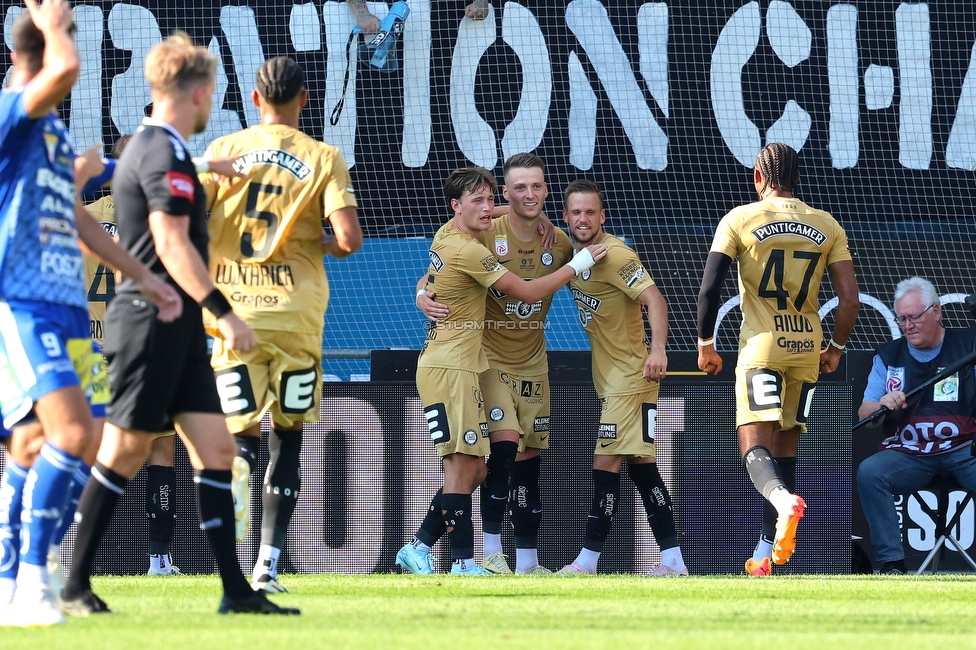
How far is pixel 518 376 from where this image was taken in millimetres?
7059

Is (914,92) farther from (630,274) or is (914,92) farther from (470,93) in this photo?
(630,274)

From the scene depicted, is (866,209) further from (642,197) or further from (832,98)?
(642,197)

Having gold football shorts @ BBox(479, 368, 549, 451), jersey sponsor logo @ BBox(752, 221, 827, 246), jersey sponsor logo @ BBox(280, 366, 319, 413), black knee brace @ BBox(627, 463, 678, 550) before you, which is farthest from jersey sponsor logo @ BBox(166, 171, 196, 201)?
black knee brace @ BBox(627, 463, 678, 550)

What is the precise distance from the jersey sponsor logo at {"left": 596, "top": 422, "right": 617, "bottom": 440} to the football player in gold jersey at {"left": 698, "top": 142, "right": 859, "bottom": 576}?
0.55 metres

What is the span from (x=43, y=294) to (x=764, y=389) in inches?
148

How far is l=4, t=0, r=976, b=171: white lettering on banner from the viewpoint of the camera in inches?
433

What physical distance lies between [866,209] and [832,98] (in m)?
0.95

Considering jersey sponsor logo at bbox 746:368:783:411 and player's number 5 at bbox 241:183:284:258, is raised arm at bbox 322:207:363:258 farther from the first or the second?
jersey sponsor logo at bbox 746:368:783:411

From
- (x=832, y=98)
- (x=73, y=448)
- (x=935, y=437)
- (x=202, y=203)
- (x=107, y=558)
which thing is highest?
(x=832, y=98)

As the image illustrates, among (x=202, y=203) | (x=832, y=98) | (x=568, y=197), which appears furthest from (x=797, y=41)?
(x=202, y=203)

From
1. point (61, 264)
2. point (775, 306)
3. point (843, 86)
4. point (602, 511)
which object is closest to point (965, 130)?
point (843, 86)

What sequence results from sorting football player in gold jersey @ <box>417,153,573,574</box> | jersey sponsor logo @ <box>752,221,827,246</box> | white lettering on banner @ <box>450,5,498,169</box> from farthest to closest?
white lettering on banner @ <box>450,5,498,169</box> → football player in gold jersey @ <box>417,153,573,574</box> → jersey sponsor logo @ <box>752,221,827,246</box>

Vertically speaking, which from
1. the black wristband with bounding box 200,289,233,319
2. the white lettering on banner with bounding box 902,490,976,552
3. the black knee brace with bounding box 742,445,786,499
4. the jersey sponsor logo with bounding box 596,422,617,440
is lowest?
the white lettering on banner with bounding box 902,490,976,552

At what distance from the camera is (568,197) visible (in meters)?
7.21
